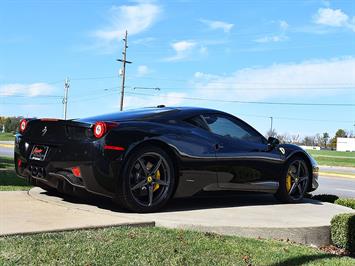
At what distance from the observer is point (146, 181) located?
5.36 metres

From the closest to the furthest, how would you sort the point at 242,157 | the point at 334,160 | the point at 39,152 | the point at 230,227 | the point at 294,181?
the point at 230,227
the point at 39,152
the point at 242,157
the point at 294,181
the point at 334,160

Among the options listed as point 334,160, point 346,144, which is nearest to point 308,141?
point 346,144

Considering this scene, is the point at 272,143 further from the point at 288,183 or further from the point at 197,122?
the point at 197,122

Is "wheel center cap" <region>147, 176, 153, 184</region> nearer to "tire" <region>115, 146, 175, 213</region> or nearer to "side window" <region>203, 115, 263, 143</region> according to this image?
"tire" <region>115, 146, 175, 213</region>

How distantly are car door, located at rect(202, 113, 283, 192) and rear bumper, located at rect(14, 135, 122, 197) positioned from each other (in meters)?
1.49

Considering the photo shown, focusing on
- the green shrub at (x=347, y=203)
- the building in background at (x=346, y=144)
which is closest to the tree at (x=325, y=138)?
the building in background at (x=346, y=144)

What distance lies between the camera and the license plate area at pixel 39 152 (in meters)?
5.56

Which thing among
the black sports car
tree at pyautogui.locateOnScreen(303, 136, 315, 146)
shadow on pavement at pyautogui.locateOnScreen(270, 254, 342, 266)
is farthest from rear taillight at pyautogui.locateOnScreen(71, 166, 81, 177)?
tree at pyautogui.locateOnScreen(303, 136, 315, 146)

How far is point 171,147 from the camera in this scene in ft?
18.1

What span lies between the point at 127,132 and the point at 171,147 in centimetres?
59

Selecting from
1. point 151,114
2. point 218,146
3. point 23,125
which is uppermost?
point 151,114

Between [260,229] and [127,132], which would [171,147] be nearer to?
[127,132]

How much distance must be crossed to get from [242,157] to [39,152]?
2.53 metres

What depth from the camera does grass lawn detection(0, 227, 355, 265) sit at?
3615 mm
